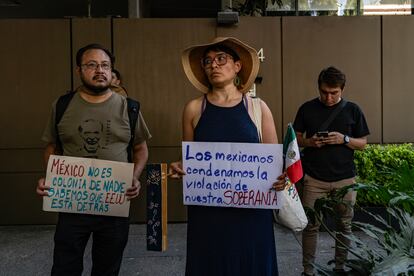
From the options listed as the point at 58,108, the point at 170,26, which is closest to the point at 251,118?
the point at 58,108

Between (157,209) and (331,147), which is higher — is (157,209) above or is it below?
below

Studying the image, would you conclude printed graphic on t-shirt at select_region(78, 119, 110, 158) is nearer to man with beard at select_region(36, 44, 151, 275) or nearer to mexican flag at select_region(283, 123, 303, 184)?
man with beard at select_region(36, 44, 151, 275)

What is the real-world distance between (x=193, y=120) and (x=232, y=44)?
481 mm

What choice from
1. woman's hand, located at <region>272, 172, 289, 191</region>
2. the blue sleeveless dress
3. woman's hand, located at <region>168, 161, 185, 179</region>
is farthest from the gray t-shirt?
woman's hand, located at <region>272, 172, 289, 191</region>

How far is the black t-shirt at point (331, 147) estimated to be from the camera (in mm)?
4230

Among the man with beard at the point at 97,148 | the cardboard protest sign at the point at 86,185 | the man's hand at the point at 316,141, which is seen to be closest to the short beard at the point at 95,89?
the man with beard at the point at 97,148

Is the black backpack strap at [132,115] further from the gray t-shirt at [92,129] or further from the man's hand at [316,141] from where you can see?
the man's hand at [316,141]

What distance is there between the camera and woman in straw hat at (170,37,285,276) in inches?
110

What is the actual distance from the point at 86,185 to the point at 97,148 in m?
0.24

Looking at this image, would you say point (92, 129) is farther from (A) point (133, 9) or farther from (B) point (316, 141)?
(A) point (133, 9)

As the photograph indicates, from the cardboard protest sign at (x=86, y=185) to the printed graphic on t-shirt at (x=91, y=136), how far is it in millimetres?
55

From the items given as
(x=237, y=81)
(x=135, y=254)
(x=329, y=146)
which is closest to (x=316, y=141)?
(x=329, y=146)

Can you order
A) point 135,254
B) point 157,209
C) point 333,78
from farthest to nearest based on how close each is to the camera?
point 135,254 < point 333,78 < point 157,209

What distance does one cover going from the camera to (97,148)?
3227 millimetres
